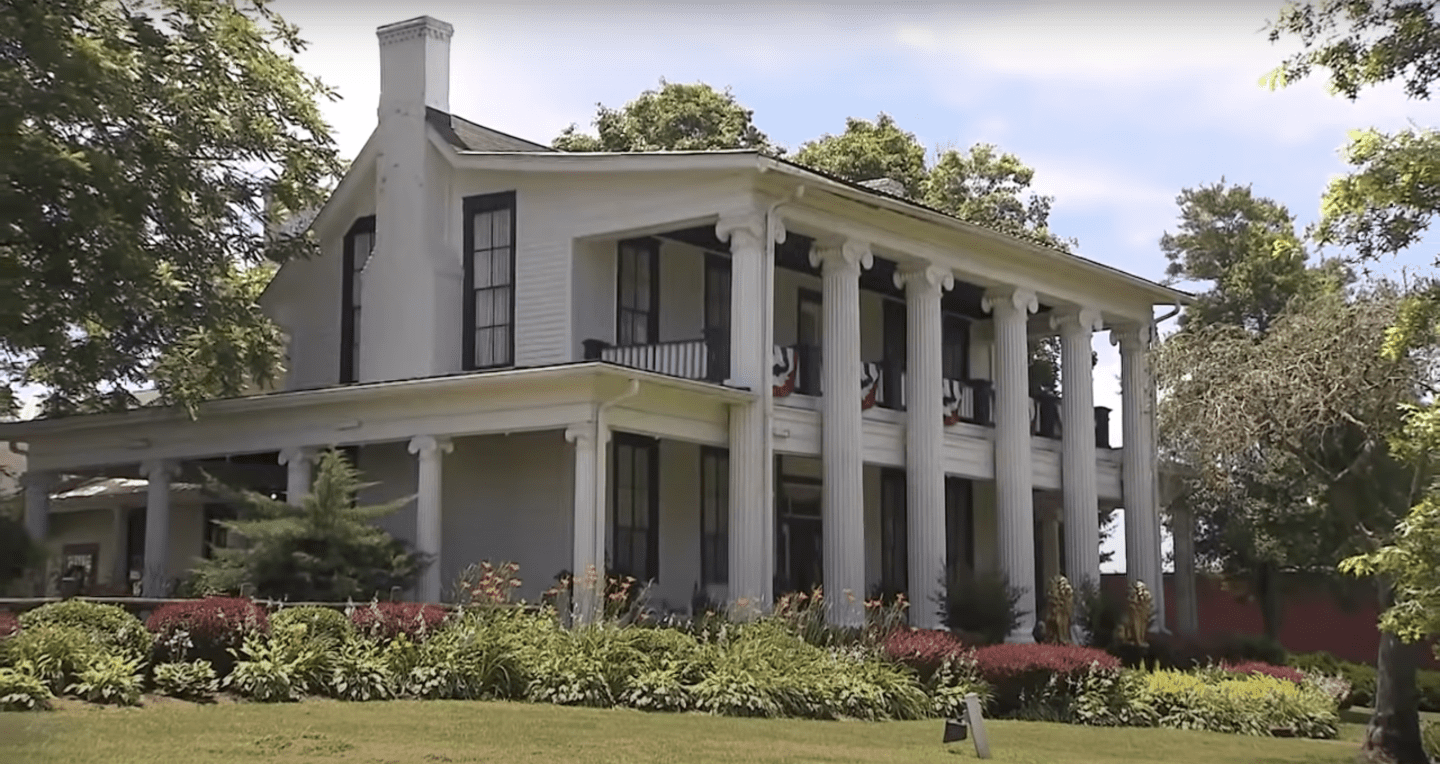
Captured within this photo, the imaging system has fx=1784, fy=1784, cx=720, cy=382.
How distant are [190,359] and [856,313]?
9.81m

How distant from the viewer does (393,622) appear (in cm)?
1948

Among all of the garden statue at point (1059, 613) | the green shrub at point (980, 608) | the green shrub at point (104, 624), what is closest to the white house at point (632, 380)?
the green shrub at point (980, 608)

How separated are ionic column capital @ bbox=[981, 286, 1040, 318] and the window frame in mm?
8385

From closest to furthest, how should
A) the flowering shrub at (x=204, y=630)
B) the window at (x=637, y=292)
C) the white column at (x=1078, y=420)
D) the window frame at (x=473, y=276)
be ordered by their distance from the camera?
the flowering shrub at (x=204, y=630)
the window frame at (x=473, y=276)
the window at (x=637, y=292)
the white column at (x=1078, y=420)

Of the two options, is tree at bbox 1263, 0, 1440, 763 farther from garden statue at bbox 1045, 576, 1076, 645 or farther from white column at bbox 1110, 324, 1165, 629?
white column at bbox 1110, 324, 1165, 629

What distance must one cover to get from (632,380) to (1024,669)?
616 centimetres

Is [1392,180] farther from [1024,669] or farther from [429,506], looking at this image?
[429,506]

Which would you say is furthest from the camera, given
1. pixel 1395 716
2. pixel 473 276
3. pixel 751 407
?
pixel 473 276

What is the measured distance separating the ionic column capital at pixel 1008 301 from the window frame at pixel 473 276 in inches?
330

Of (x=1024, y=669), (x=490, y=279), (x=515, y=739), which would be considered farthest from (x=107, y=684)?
(x=490, y=279)

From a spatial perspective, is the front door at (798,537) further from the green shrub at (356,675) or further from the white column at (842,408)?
the green shrub at (356,675)

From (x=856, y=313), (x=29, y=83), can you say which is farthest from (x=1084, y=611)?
(x=29, y=83)

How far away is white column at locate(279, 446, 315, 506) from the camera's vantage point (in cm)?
2622

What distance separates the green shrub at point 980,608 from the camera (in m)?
27.7
